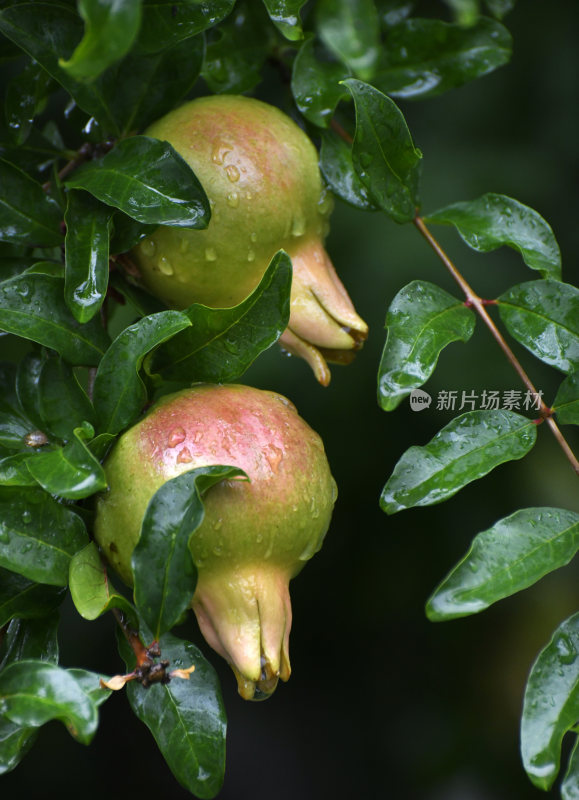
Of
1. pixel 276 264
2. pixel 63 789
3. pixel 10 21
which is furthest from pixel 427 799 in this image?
pixel 10 21

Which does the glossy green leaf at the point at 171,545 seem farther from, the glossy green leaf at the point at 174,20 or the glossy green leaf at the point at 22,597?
the glossy green leaf at the point at 174,20

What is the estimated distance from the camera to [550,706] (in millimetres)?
680

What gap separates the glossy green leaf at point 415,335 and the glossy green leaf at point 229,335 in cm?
10

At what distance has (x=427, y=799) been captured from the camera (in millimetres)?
1744

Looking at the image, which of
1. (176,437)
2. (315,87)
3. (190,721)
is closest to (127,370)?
(176,437)

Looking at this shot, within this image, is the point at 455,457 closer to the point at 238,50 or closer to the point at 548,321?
the point at 548,321

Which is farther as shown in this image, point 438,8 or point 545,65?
point 545,65

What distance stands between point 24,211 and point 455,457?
45 centimetres

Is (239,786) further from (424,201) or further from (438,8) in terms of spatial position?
(438,8)

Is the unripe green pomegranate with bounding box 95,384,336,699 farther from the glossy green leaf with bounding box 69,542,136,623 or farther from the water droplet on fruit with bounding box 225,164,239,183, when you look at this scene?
the water droplet on fruit with bounding box 225,164,239,183

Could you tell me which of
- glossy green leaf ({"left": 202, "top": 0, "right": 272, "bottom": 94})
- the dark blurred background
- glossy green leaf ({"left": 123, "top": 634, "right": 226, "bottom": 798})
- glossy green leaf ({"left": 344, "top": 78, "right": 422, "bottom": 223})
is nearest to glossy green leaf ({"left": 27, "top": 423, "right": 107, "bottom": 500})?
glossy green leaf ({"left": 123, "top": 634, "right": 226, "bottom": 798})

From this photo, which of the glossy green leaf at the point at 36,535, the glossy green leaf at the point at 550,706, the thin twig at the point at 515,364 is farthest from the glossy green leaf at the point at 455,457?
the glossy green leaf at the point at 36,535

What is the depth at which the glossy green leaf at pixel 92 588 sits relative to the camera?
26.2 inches

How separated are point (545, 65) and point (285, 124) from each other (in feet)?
3.41
